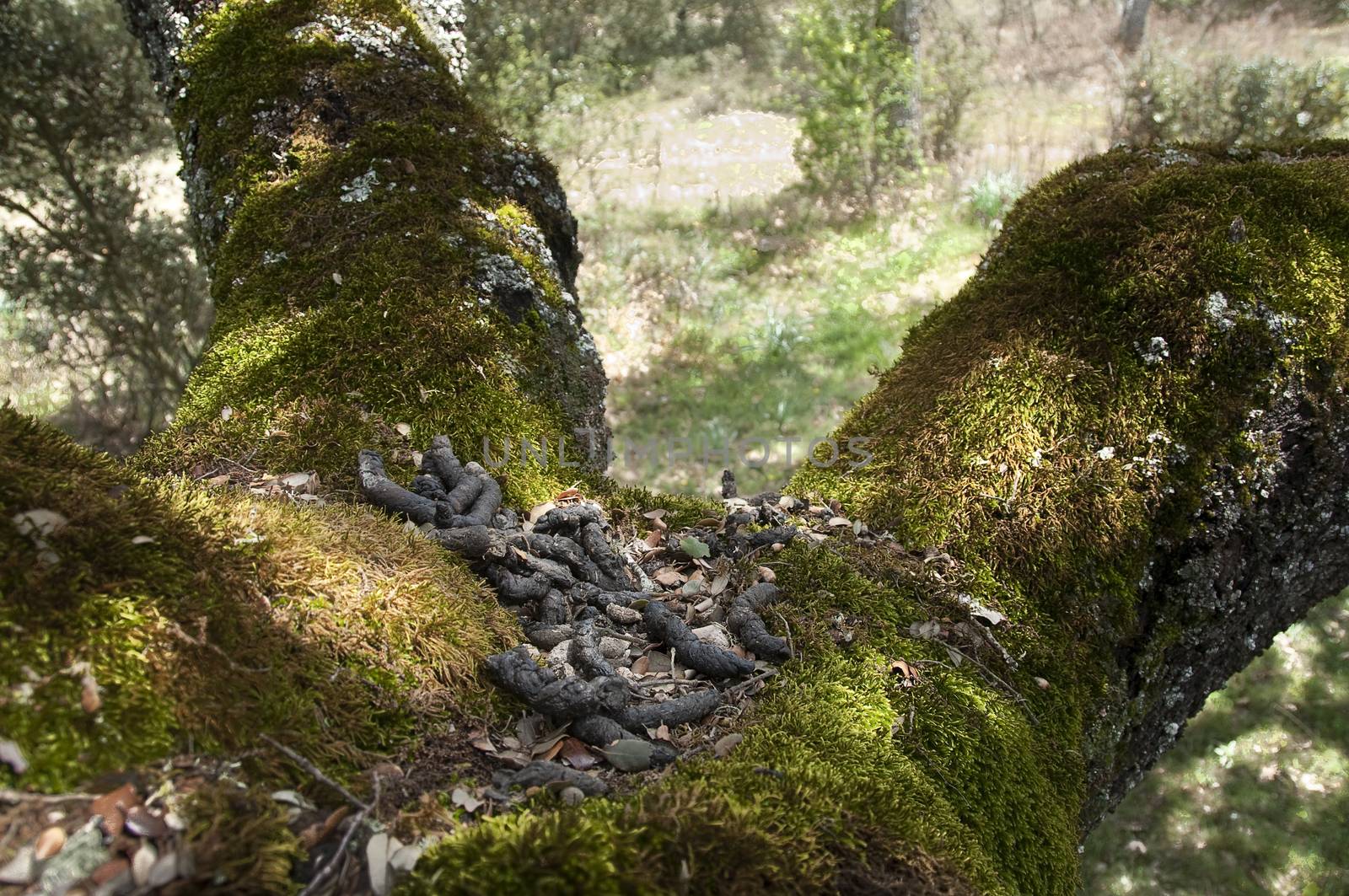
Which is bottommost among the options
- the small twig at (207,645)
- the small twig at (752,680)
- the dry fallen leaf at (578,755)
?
the small twig at (752,680)

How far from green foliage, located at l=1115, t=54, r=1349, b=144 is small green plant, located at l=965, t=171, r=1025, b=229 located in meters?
1.46

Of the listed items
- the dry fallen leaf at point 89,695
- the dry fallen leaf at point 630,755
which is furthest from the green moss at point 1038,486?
the dry fallen leaf at point 89,695

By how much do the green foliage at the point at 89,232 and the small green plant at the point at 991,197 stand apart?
8.30 m

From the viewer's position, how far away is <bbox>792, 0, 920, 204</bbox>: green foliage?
387 inches

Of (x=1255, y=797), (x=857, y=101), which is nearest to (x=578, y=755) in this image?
(x=1255, y=797)

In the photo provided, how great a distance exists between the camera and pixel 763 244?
952cm

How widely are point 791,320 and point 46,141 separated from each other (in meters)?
7.45

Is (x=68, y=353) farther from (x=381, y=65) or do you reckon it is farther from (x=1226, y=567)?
(x=1226, y=567)

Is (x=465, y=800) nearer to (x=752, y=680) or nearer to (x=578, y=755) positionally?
(x=578, y=755)

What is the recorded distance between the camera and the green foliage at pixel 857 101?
9.82 metres

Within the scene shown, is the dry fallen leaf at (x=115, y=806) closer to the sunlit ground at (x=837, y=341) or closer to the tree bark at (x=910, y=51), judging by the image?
the sunlit ground at (x=837, y=341)

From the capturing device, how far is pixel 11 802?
113cm

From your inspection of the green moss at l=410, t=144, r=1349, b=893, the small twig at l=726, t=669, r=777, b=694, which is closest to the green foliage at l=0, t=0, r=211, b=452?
the green moss at l=410, t=144, r=1349, b=893

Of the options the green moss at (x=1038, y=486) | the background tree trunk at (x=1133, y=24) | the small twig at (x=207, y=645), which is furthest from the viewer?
the background tree trunk at (x=1133, y=24)
